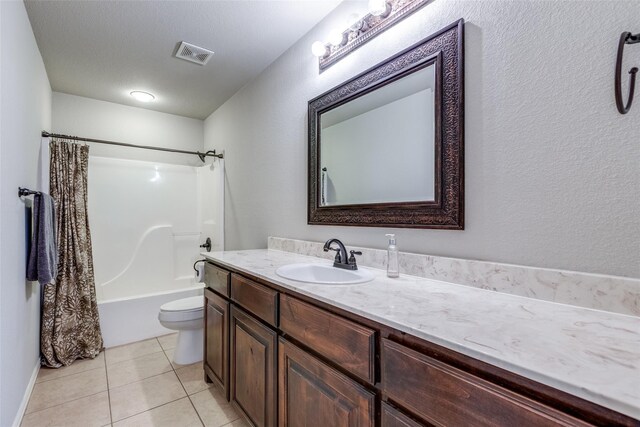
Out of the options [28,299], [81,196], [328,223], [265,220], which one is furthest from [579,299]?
[81,196]

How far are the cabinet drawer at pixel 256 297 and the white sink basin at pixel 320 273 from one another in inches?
4.3

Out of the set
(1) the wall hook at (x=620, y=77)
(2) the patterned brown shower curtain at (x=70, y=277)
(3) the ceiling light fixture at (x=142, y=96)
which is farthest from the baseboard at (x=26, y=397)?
(1) the wall hook at (x=620, y=77)

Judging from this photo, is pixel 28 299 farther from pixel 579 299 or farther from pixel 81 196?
pixel 579 299

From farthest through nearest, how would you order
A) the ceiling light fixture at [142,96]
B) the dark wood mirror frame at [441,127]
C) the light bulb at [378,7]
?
the ceiling light fixture at [142,96] < the light bulb at [378,7] < the dark wood mirror frame at [441,127]

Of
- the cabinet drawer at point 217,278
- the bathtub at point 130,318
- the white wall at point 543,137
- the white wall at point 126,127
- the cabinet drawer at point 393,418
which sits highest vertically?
the white wall at point 126,127

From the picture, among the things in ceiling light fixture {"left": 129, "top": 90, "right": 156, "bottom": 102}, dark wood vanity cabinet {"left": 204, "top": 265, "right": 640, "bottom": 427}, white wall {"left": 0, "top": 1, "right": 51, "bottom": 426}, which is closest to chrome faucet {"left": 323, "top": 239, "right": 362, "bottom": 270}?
dark wood vanity cabinet {"left": 204, "top": 265, "right": 640, "bottom": 427}

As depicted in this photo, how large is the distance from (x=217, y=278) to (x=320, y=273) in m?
0.68

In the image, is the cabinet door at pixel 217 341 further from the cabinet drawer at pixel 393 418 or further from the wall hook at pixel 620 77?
the wall hook at pixel 620 77

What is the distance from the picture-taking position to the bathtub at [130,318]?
2682 mm

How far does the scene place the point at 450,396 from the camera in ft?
2.09

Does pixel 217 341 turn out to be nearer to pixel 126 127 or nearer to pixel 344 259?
pixel 344 259

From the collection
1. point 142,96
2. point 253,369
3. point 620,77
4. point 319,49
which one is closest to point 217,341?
point 253,369

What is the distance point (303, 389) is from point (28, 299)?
2.04m

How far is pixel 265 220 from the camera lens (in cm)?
245
